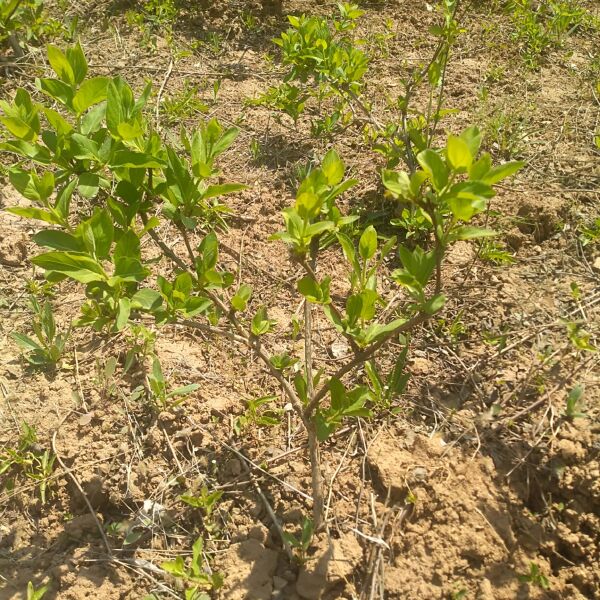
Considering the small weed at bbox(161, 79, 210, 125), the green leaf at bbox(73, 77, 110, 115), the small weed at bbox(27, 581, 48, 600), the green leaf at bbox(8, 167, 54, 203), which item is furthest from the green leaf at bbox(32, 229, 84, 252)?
the small weed at bbox(161, 79, 210, 125)

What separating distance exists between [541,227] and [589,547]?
1.38m

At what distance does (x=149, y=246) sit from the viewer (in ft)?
9.16

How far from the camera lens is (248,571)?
1936 mm

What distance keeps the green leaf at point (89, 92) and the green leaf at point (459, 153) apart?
928 millimetres

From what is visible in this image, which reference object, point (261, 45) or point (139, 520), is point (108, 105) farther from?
point (261, 45)

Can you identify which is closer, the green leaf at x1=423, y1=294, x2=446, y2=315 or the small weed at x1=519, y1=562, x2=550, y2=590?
the green leaf at x1=423, y1=294, x2=446, y2=315

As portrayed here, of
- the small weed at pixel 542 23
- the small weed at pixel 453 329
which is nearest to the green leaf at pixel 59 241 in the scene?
the small weed at pixel 453 329

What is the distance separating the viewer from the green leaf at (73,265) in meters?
1.46

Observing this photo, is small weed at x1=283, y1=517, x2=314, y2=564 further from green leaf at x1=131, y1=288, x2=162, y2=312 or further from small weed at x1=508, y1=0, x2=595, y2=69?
small weed at x1=508, y1=0, x2=595, y2=69

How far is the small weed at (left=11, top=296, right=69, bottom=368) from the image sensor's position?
238 cm

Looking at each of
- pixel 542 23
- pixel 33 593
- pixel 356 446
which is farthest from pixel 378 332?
pixel 542 23

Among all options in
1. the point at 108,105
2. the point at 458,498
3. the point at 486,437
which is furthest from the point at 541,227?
the point at 108,105

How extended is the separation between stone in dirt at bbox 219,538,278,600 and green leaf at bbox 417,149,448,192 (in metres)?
1.32

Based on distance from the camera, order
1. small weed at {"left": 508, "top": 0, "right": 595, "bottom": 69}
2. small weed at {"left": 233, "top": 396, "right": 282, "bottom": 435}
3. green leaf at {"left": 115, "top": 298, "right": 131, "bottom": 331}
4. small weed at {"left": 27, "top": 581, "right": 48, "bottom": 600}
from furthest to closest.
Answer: small weed at {"left": 508, "top": 0, "right": 595, "bottom": 69}, small weed at {"left": 233, "top": 396, "right": 282, "bottom": 435}, small weed at {"left": 27, "top": 581, "right": 48, "bottom": 600}, green leaf at {"left": 115, "top": 298, "right": 131, "bottom": 331}
